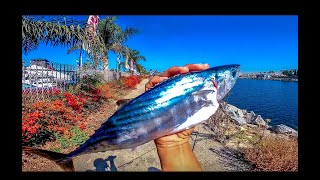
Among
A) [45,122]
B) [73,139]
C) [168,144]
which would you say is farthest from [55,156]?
[45,122]

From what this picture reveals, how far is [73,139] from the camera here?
237 inches

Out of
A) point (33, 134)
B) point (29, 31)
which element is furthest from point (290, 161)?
Answer: point (29, 31)

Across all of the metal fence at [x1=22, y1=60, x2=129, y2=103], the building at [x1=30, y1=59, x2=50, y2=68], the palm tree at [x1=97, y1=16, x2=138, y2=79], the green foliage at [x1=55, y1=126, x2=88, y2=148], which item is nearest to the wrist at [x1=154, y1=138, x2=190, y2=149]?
the green foliage at [x1=55, y1=126, x2=88, y2=148]

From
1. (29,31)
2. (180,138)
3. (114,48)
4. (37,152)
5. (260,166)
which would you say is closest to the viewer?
(37,152)

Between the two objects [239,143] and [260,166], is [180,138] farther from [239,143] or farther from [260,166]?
[239,143]

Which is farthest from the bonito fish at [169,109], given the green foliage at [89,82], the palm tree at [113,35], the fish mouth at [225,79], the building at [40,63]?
the palm tree at [113,35]

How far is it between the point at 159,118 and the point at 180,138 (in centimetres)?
51

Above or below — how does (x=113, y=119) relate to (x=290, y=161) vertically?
above

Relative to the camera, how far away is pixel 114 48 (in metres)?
18.7

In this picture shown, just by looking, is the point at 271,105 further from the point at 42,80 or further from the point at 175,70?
the point at 175,70

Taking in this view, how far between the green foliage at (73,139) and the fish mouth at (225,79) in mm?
4923

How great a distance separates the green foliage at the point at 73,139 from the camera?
5727 mm

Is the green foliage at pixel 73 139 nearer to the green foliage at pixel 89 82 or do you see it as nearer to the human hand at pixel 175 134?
the human hand at pixel 175 134

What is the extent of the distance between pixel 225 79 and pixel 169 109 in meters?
0.41
